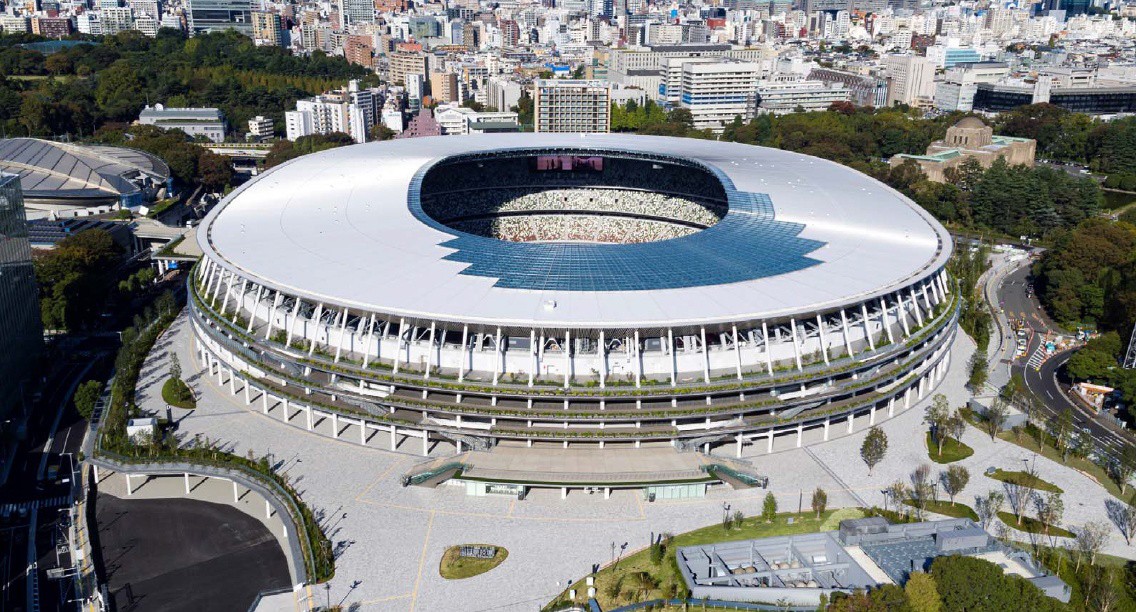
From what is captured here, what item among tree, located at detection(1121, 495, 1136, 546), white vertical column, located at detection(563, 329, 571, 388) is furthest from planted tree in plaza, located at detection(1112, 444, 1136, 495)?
white vertical column, located at detection(563, 329, 571, 388)

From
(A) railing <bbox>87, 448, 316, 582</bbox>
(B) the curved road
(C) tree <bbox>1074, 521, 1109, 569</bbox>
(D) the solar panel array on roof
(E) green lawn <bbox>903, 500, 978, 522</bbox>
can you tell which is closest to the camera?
(C) tree <bbox>1074, 521, 1109, 569</bbox>

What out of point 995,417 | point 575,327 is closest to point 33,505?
point 575,327

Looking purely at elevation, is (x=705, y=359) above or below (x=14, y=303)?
below

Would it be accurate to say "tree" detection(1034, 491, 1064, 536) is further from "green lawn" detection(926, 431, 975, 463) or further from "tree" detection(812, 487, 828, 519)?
"tree" detection(812, 487, 828, 519)

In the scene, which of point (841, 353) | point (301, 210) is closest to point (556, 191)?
point (301, 210)

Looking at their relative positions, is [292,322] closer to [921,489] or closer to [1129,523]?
[921,489]

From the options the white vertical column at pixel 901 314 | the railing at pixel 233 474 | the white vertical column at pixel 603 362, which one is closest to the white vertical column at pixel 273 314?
the railing at pixel 233 474
